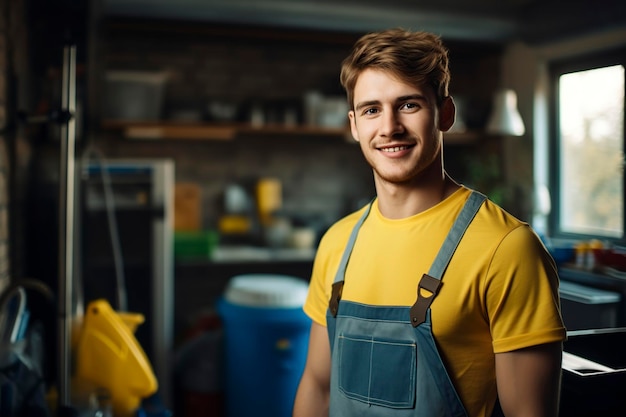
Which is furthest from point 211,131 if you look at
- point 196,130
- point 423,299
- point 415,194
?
point 423,299

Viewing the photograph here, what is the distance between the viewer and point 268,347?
281 centimetres

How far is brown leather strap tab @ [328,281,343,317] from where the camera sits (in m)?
1.22

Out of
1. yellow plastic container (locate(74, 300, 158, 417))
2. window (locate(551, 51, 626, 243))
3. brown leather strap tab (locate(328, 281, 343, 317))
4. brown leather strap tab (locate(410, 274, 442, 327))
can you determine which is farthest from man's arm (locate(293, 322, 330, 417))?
yellow plastic container (locate(74, 300, 158, 417))

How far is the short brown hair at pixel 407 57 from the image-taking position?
105 cm

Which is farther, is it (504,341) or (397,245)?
(397,245)

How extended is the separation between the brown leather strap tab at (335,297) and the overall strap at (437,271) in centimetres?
18

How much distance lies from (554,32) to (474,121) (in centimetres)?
134

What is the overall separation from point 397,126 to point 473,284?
29 cm

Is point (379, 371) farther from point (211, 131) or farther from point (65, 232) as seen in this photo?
point (211, 131)

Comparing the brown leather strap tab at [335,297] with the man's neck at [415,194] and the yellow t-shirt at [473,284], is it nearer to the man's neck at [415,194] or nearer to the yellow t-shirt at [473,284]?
the yellow t-shirt at [473,284]

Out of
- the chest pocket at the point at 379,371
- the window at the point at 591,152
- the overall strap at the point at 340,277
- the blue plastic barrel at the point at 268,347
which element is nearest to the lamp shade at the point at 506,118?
the window at the point at 591,152

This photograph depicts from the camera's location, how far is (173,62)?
3.87m

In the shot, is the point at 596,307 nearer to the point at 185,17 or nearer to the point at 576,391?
the point at 576,391

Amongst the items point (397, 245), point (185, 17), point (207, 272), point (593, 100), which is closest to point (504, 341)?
point (397, 245)
